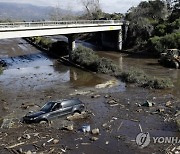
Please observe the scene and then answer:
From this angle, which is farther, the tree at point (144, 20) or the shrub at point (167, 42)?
the tree at point (144, 20)

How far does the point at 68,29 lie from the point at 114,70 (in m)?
13.4

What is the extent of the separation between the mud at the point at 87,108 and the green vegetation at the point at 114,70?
48.4 inches

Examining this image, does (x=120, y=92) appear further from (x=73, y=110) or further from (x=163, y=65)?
(x=163, y=65)

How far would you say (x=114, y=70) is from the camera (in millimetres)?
39438

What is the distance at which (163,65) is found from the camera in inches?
1754

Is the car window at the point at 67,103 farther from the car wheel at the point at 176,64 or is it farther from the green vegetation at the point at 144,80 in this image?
the car wheel at the point at 176,64

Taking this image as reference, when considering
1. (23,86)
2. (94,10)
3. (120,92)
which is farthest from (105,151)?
(94,10)

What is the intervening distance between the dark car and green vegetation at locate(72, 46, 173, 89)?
36.6 feet

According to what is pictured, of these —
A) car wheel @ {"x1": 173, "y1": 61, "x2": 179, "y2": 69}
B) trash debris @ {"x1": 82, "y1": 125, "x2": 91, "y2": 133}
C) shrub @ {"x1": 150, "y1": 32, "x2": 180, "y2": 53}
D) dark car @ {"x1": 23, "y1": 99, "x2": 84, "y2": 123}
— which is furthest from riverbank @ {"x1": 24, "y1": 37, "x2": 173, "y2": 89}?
trash debris @ {"x1": 82, "y1": 125, "x2": 91, "y2": 133}

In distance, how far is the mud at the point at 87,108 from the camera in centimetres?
1786

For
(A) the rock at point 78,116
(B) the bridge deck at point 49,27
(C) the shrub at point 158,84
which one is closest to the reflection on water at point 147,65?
(C) the shrub at point 158,84

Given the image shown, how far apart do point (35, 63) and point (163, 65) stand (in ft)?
62.4

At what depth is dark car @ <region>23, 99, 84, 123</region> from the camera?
68.8 ft

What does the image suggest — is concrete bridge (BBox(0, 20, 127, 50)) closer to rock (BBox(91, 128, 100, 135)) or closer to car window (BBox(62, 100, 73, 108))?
car window (BBox(62, 100, 73, 108))
